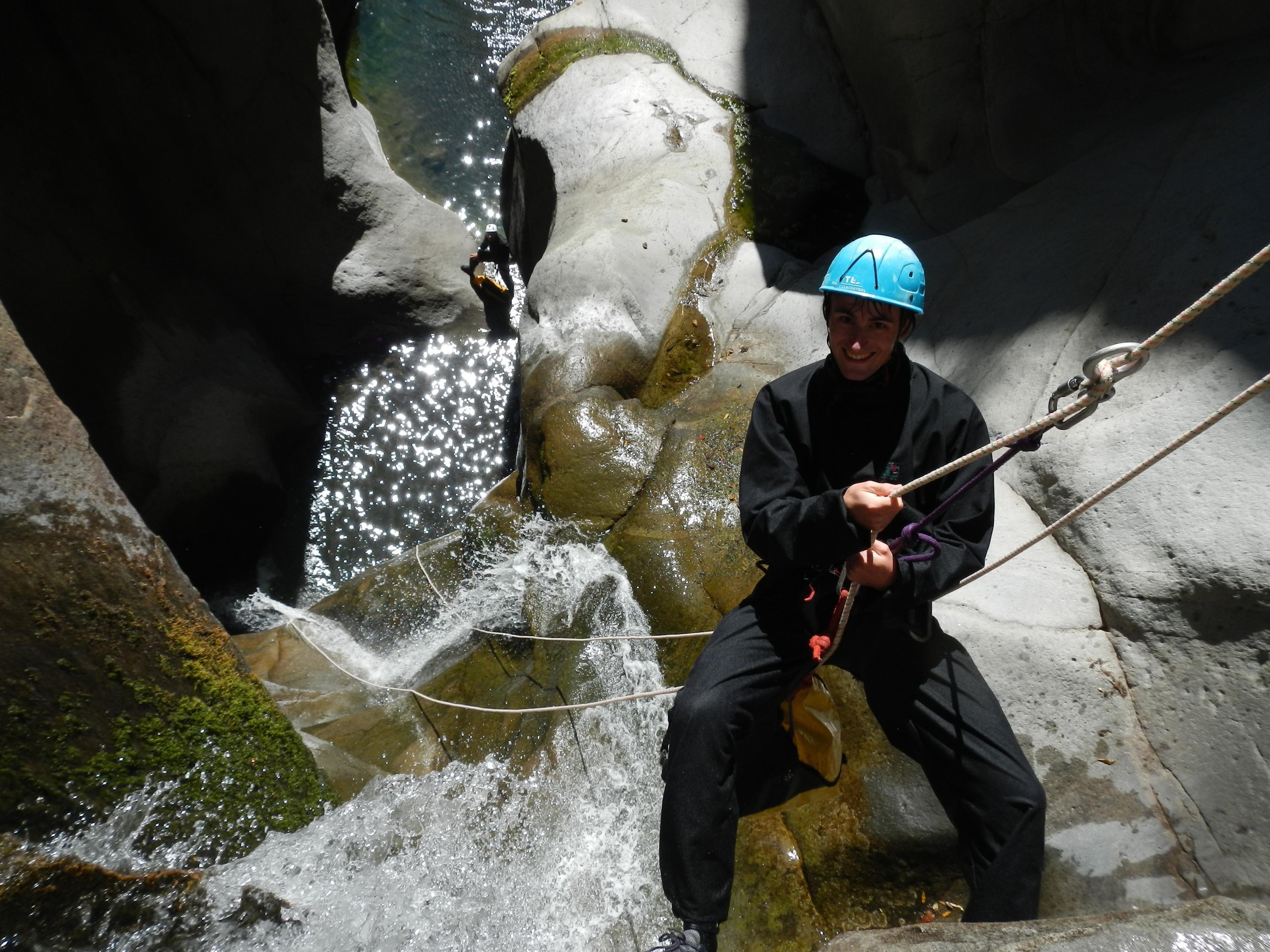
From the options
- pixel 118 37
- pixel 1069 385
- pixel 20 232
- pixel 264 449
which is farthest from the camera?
pixel 264 449

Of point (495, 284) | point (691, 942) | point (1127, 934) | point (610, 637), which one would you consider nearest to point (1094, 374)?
point (1127, 934)

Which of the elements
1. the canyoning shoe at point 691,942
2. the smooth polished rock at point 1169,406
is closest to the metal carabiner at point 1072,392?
the smooth polished rock at point 1169,406

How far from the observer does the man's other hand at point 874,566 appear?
2.13m

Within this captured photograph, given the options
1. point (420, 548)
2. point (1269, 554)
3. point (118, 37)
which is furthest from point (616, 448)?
point (118, 37)

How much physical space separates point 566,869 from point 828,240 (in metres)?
4.18

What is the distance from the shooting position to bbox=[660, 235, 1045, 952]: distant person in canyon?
215cm

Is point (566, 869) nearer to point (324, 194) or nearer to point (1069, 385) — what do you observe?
point (1069, 385)

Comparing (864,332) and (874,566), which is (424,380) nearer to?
(864,332)

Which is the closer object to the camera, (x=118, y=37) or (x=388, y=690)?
(x=388, y=690)

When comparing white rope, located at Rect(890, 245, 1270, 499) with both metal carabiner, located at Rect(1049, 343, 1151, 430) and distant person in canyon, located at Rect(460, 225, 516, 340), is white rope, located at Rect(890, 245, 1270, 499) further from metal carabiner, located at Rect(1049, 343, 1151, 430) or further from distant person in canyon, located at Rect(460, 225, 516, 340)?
distant person in canyon, located at Rect(460, 225, 516, 340)

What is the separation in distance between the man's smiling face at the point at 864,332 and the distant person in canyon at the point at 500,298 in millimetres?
4004

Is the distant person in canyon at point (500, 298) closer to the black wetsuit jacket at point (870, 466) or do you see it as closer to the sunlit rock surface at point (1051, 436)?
the sunlit rock surface at point (1051, 436)

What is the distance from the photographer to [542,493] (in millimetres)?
4133

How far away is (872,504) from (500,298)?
5.16m
